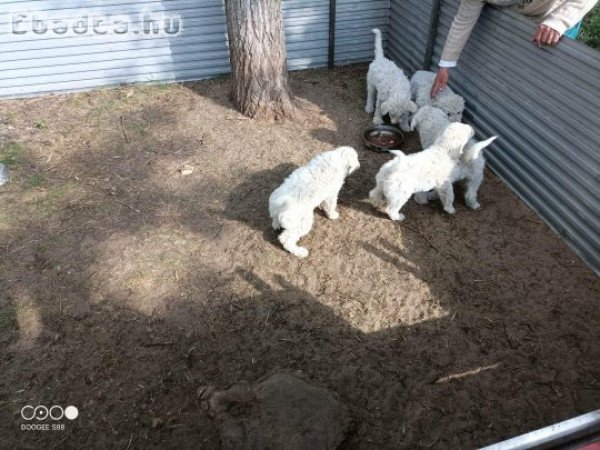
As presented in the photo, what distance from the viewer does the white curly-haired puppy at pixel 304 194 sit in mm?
4289

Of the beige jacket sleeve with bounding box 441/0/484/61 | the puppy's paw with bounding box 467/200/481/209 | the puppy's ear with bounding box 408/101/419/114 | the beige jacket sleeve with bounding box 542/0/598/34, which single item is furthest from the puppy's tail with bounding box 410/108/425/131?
the beige jacket sleeve with bounding box 542/0/598/34

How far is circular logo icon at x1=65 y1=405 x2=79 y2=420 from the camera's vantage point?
11.0 ft

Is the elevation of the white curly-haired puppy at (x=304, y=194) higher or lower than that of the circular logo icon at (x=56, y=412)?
higher

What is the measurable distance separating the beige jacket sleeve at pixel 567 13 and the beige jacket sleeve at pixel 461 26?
1094 millimetres

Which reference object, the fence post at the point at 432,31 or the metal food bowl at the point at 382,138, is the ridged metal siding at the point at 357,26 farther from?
the metal food bowl at the point at 382,138

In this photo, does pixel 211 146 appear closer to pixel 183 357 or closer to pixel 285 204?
pixel 285 204

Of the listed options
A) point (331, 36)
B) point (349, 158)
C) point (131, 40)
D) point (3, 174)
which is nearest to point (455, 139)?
point (349, 158)

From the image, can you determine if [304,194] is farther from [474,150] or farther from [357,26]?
[357,26]

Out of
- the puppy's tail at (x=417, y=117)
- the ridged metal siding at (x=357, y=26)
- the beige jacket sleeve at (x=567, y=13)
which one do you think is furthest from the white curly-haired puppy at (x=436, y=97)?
the ridged metal siding at (x=357, y=26)

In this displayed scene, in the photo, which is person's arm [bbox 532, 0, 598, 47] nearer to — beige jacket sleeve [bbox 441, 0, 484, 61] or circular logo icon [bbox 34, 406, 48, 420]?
beige jacket sleeve [bbox 441, 0, 484, 61]

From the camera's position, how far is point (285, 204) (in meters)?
Answer: 4.26

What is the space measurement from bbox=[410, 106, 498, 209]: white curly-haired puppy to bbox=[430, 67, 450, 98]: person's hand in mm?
479

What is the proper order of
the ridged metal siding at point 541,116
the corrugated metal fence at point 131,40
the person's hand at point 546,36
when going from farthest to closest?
the corrugated metal fence at point 131,40, the person's hand at point 546,36, the ridged metal siding at point 541,116

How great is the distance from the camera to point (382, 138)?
6.13 metres
